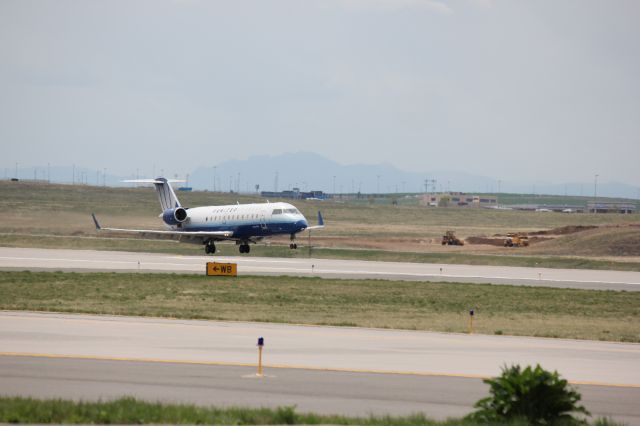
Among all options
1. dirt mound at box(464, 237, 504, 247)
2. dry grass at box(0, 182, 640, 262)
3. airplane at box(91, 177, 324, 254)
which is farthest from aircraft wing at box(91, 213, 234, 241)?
dirt mound at box(464, 237, 504, 247)

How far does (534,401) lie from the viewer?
52.4 ft

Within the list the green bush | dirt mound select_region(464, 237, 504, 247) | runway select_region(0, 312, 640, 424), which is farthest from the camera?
dirt mound select_region(464, 237, 504, 247)

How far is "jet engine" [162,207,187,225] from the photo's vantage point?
74.4 meters

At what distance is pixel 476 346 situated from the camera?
26.5 metres

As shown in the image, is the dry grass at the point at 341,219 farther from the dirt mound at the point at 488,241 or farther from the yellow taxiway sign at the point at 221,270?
the yellow taxiway sign at the point at 221,270

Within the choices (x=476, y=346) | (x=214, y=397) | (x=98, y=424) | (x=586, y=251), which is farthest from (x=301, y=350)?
(x=586, y=251)

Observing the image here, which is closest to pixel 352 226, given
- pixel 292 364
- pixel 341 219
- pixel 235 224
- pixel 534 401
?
pixel 341 219

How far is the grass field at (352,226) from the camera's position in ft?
248

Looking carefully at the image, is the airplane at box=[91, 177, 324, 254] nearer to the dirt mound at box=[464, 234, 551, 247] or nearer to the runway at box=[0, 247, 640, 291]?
the runway at box=[0, 247, 640, 291]

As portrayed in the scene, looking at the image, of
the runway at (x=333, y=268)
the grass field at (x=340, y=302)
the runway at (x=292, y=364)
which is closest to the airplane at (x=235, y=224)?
the runway at (x=333, y=268)

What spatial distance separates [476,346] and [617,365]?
3898 mm

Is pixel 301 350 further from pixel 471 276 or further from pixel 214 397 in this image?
pixel 471 276

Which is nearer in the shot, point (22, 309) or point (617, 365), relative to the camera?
point (617, 365)

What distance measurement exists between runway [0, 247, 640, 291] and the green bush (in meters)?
32.9
